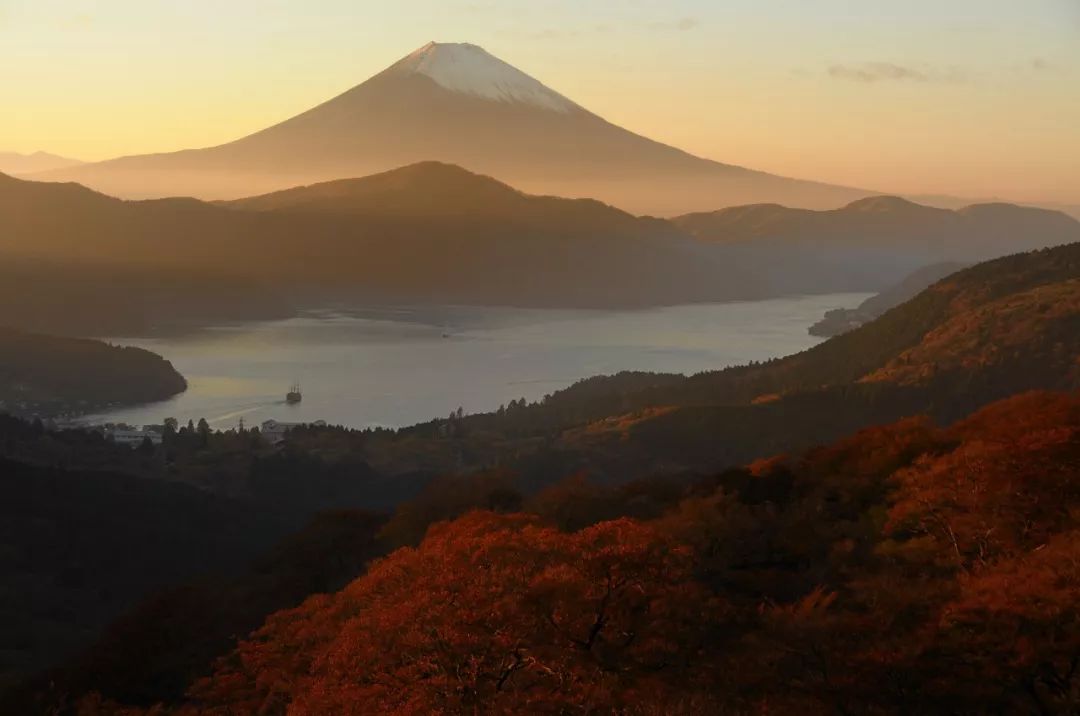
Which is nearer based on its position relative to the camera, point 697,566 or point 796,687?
point 796,687

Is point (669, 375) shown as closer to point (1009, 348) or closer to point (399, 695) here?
point (1009, 348)

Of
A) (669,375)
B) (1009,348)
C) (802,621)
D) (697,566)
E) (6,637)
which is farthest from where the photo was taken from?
(669,375)

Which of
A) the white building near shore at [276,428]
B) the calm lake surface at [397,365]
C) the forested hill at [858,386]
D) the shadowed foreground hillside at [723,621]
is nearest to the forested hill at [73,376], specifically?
the calm lake surface at [397,365]

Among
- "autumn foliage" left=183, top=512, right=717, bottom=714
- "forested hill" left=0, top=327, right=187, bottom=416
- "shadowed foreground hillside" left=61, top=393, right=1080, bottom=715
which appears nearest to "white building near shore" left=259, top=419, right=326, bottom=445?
"forested hill" left=0, top=327, right=187, bottom=416

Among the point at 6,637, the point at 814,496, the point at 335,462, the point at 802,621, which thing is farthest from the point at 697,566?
the point at 335,462

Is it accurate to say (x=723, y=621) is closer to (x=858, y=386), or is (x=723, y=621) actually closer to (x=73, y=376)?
(x=858, y=386)
